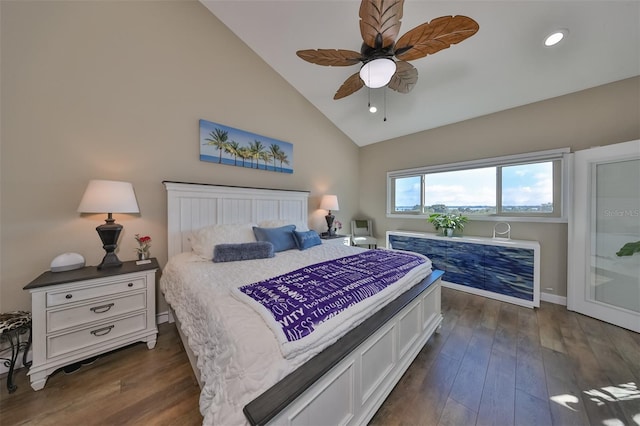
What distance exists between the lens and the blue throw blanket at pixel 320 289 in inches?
40.6

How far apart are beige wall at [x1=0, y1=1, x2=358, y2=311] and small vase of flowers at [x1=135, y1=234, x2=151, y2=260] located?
0.31 ft

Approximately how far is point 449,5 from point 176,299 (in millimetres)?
3568

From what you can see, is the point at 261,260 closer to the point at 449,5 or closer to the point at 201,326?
the point at 201,326

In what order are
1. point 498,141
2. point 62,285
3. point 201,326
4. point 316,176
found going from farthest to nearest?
point 316,176
point 498,141
point 62,285
point 201,326

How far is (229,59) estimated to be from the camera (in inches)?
110

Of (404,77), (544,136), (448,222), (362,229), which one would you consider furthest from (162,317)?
(544,136)

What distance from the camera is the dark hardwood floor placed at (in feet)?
4.28

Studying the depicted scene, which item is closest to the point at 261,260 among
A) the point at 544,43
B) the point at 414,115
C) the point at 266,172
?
the point at 266,172

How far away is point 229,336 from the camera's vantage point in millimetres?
941

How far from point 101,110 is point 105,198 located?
929 mm

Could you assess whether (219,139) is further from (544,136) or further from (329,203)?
(544,136)

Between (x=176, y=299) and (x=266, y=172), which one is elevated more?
(x=266, y=172)

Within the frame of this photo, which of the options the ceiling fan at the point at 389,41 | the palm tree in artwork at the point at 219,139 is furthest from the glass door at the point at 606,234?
the palm tree in artwork at the point at 219,139

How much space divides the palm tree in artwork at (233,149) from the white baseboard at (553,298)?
4507mm
